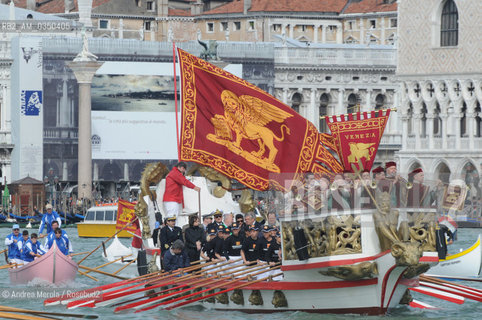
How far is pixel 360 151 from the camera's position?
29969mm

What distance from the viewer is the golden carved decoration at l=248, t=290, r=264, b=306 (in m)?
28.7

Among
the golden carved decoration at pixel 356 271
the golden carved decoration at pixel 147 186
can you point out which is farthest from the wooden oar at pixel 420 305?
the golden carved decoration at pixel 147 186

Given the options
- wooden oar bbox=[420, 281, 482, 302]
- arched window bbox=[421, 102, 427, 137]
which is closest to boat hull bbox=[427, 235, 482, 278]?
wooden oar bbox=[420, 281, 482, 302]

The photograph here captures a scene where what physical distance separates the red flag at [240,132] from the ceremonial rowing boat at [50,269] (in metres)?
3.73

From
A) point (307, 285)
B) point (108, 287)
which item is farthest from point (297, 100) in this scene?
Answer: point (307, 285)

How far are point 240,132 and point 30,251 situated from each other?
541cm

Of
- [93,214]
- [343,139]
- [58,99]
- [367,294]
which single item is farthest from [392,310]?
[58,99]

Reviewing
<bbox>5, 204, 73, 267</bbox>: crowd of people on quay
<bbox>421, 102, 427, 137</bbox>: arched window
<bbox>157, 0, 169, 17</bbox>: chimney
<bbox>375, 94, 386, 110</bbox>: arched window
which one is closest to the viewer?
<bbox>5, 204, 73, 267</bbox>: crowd of people on quay

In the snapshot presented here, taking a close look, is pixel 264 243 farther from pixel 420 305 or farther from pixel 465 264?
pixel 465 264

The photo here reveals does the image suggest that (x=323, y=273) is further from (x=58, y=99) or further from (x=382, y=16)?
(x=382, y=16)

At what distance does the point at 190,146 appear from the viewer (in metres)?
31.5

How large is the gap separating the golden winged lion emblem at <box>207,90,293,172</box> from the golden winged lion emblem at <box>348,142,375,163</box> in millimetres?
1891

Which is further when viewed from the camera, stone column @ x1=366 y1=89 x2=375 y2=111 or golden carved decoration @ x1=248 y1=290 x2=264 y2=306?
stone column @ x1=366 y1=89 x2=375 y2=111

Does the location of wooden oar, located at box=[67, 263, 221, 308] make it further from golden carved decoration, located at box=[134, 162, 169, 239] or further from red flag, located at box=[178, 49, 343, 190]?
golden carved decoration, located at box=[134, 162, 169, 239]
